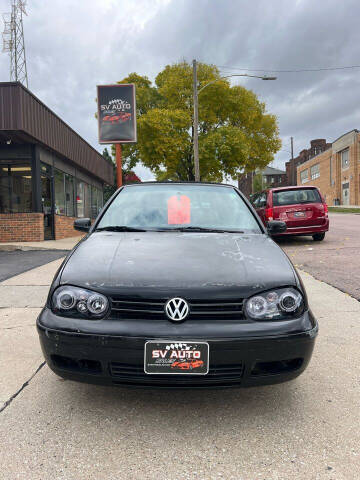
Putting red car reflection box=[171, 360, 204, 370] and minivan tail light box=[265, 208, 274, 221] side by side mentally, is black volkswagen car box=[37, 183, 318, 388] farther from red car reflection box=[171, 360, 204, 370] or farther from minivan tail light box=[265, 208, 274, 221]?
minivan tail light box=[265, 208, 274, 221]

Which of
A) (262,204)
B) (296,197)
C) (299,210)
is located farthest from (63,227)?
(299,210)

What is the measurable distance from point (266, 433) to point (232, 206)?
1.94 meters

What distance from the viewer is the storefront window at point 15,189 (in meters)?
13.5

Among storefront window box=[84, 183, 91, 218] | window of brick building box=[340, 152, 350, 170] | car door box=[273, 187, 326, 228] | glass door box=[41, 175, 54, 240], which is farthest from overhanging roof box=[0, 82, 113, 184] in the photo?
window of brick building box=[340, 152, 350, 170]

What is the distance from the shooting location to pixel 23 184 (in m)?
13.6

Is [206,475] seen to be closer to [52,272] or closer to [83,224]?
[83,224]

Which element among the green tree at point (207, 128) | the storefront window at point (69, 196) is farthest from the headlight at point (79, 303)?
the green tree at point (207, 128)

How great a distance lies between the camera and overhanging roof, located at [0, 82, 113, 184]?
11656 millimetres

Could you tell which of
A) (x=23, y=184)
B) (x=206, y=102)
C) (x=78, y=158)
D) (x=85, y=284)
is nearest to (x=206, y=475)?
(x=85, y=284)

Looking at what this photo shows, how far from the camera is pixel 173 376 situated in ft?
6.64

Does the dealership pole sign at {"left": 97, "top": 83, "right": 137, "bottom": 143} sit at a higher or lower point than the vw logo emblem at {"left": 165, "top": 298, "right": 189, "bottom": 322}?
higher

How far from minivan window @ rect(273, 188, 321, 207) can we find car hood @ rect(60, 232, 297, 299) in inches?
325

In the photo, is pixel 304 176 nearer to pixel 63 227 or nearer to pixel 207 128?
pixel 207 128

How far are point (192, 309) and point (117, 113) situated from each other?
11.5m
